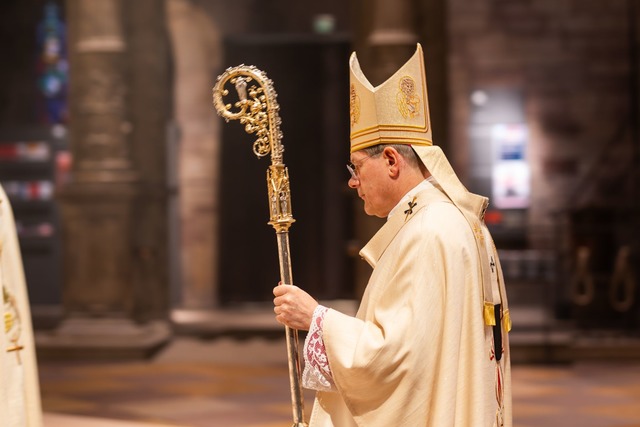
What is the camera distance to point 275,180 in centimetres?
327

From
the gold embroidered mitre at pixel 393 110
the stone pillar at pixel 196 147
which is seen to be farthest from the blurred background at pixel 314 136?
the gold embroidered mitre at pixel 393 110

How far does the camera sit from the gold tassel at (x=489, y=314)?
304 centimetres

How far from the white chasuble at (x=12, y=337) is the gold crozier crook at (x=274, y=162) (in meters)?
1.38

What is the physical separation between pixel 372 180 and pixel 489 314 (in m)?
0.47

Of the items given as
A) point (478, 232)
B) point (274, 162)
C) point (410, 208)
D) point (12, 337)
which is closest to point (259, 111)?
point (274, 162)

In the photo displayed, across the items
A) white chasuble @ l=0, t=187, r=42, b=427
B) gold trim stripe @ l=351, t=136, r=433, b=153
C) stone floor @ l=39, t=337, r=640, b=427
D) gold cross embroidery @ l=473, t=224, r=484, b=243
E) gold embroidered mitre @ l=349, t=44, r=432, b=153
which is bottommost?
stone floor @ l=39, t=337, r=640, b=427

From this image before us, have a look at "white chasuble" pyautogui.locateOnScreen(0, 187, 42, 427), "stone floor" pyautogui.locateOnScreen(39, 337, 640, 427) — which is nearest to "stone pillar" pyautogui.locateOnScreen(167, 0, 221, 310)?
"stone floor" pyautogui.locateOnScreen(39, 337, 640, 427)

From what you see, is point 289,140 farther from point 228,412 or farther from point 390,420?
point 390,420

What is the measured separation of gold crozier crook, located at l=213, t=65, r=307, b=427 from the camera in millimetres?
3242

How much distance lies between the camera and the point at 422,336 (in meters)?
2.86

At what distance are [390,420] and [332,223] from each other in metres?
11.9

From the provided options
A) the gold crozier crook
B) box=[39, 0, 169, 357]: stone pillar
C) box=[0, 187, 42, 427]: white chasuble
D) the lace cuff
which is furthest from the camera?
box=[39, 0, 169, 357]: stone pillar

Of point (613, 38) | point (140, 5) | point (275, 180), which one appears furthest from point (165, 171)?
point (275, 180)

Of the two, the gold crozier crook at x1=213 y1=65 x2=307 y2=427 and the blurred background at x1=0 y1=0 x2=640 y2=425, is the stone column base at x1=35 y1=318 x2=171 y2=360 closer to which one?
the blurred background at x1=0 y1=0 x2=640 y2=425
